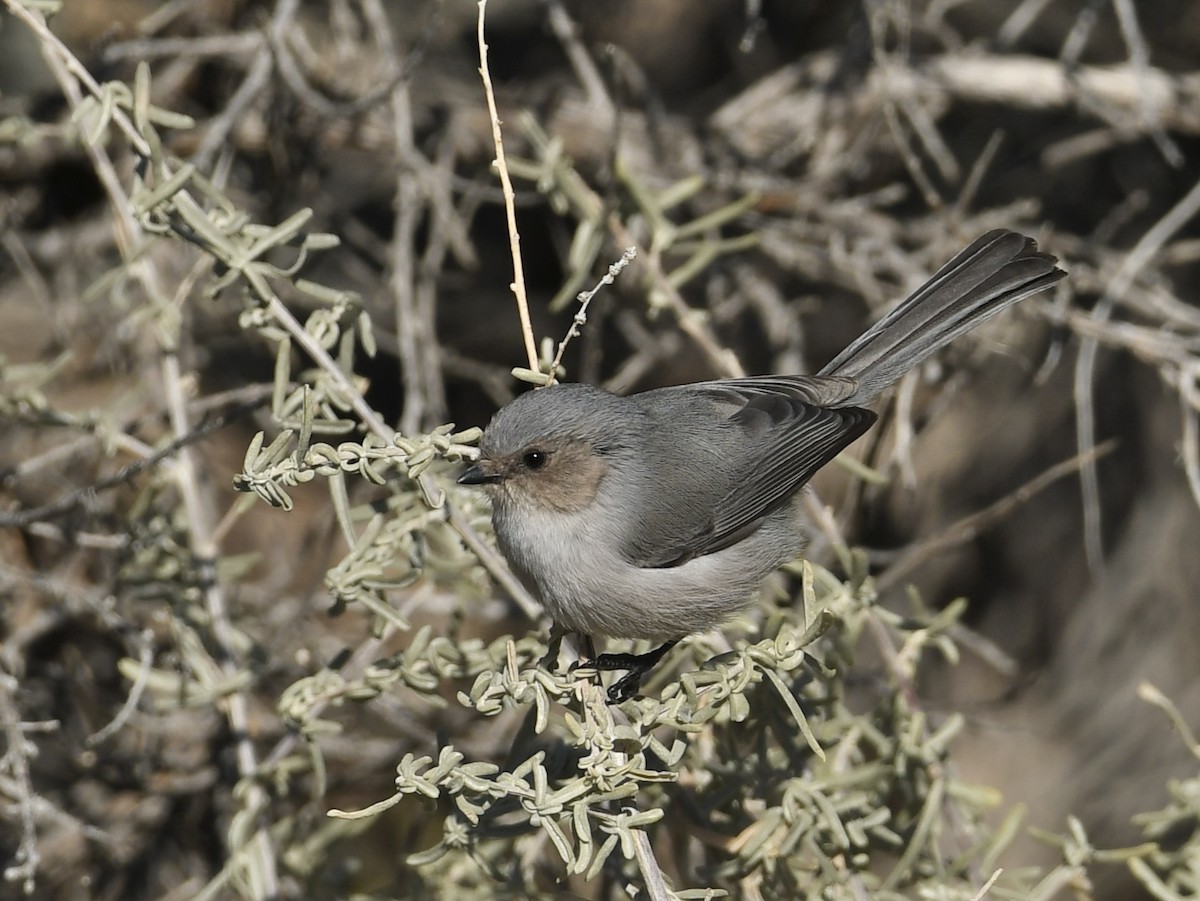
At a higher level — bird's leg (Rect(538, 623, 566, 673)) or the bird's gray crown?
the bird's gray crown

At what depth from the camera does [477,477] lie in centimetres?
290

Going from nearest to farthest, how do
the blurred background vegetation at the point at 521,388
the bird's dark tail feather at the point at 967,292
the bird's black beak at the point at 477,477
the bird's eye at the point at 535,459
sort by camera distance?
the blurred background vegetation at the point at 521,388
the bird's black beak at the point at 477,477
the bird's eye at the point at 535,459
the bird's dark tail feather at the point at 967,292

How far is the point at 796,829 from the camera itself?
2619 millimetres

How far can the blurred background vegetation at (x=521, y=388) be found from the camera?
2646 mm

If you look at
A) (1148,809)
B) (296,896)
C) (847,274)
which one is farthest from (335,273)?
(1148,809)

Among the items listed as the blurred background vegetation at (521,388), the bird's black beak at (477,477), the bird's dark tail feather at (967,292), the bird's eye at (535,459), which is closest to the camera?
the blurred background vegetation at (521,388)

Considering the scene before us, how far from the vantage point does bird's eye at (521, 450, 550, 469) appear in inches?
117

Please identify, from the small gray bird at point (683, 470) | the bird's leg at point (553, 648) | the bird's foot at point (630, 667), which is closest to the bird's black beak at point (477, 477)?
the small gray bird at point (683, 470)

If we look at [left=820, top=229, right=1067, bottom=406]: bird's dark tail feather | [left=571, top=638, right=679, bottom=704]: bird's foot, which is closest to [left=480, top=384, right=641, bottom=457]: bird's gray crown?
[left=571, top=638, right=679, bottom=704]: bird's foot

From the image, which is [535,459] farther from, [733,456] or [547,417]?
[733,456]

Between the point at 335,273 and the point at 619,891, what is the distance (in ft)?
10.7

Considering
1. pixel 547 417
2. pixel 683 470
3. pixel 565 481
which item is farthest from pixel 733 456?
pixel 547 417

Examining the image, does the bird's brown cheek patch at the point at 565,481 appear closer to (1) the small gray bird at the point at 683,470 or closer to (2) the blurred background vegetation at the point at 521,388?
(1) the small gray bird at the point at 683,470

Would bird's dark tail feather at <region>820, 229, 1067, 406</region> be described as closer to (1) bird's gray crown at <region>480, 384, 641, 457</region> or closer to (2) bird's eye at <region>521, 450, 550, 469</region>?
(1) bird's gray crown at <region>480, 384, 641, 457</region>
